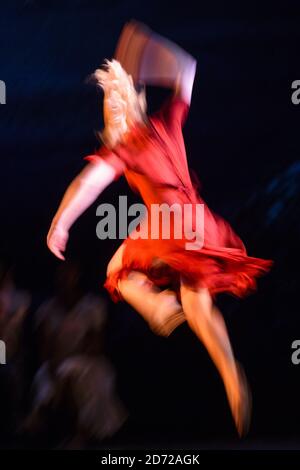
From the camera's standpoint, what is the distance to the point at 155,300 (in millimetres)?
4008

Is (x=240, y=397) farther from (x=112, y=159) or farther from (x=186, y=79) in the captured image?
(x=186, y=79)

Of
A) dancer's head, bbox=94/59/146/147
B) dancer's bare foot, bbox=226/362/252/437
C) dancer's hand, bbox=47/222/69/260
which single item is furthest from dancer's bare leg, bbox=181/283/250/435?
dancer's head, bbox=94/59/146/147

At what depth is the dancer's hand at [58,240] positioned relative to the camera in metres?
4.02

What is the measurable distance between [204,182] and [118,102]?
46 cm

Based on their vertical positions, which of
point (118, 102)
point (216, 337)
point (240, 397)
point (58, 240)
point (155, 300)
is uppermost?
point (118, 102)

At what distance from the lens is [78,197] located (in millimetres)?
4027

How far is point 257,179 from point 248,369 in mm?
754

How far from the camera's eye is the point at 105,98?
13.2 ft

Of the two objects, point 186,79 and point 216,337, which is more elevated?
point 186,79

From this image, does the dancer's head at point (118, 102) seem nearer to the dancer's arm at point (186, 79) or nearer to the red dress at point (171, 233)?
the red dress at point (171, 233)

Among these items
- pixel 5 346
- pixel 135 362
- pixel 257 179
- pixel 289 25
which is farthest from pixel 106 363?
pixel 289 25

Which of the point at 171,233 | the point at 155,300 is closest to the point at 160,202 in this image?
the point at 171,233

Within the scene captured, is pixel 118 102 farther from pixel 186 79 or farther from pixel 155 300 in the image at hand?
pixel 155 300

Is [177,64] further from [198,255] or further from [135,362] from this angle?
[135,362]
